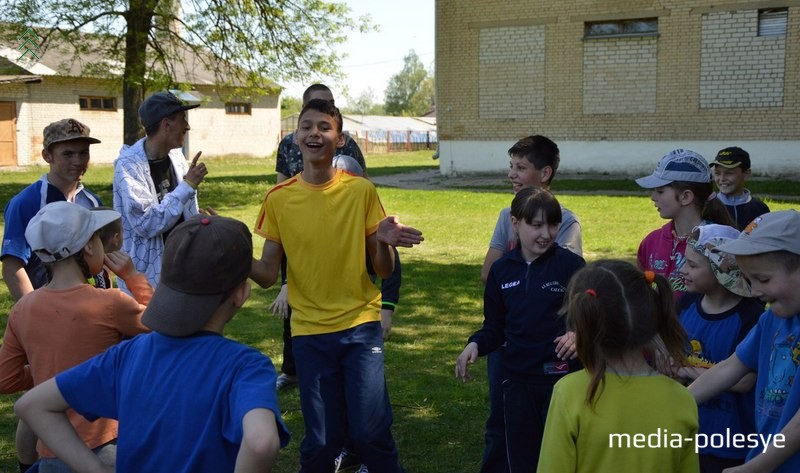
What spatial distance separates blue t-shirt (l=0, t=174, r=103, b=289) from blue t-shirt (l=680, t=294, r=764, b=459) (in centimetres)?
309

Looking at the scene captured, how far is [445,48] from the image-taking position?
91.4 feet

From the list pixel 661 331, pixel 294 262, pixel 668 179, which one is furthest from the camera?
pixel 668 179

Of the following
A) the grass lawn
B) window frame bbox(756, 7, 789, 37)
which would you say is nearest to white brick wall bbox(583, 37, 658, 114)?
window frame bbox(756, 7, 789, 37)

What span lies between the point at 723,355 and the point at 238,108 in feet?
144

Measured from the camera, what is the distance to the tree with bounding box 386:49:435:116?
12094 centimetres

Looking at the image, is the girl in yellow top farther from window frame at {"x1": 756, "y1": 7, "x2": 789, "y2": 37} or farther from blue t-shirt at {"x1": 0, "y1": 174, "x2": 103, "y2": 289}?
window frame at {"x1": 756, "y1": 7, "x2": 789, "y2": 37}

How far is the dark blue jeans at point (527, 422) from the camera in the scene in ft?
12.1

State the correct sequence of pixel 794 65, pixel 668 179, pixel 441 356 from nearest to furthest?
pixel 668 179
pixel 441 356
pixel 794 65

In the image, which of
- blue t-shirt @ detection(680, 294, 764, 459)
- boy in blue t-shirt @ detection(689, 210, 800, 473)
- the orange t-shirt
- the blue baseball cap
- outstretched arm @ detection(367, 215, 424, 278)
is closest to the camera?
boy in blue t-shirt @ detection(689, 210, 800, 473)

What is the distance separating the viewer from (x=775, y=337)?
281 centimetres

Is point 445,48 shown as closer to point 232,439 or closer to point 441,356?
point 441,356

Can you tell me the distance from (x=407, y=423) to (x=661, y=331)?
2.93 metres

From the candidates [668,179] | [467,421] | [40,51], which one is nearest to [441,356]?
[467,421]

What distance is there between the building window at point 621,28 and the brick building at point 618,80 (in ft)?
0.11
